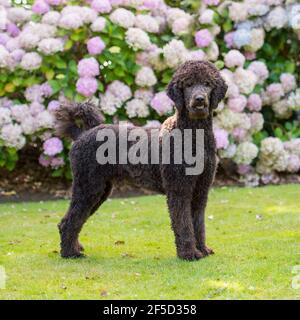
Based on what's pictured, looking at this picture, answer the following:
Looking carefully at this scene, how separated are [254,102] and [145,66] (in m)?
1.69

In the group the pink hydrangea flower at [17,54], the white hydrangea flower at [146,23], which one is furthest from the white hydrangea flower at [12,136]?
the white hydrangea flower at [146,23]

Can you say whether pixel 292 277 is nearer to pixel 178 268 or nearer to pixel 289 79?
pixel 178 268

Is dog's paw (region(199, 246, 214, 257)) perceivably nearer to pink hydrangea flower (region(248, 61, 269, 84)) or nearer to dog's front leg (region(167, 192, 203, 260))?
dog's front leg (region(167, 192, 203, 260))

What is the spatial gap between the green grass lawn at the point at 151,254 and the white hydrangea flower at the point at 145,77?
158cm

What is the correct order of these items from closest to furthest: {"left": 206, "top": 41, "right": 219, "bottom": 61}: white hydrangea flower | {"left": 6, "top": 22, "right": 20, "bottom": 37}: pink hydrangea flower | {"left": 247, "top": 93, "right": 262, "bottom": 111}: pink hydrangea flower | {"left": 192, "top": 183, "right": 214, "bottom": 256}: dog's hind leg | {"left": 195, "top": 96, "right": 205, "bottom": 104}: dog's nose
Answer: {"left": 195, "top": 96, "right": 205, "bottom": 104}: dog's nose, {"left": 192, "top": 183, "right": 214, "bottom": 256}: dog's hind leg, {"left": 206, "top": 41, "right": 219, "bottom": 61}: white hydrangea flower, {"left": 6, "top": 22, "right": 20, "bottom": 37}: pink hydrangea flower, {"left": 247, "top": 93, "right": 262, "bottom": 111}: pink hydrangea flower

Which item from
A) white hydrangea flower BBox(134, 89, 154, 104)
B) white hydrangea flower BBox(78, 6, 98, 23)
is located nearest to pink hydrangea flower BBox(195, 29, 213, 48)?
white hydrangea flower BBox(134, 89, 154, 104)

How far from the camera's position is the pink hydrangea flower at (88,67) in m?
9.20

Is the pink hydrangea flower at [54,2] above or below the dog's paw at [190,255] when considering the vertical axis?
above

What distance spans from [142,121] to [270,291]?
5.25m

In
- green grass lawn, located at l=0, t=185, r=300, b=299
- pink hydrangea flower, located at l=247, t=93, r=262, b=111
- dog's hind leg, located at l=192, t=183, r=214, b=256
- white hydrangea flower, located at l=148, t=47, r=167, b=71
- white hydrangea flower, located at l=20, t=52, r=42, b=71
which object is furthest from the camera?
pink hydrangea flower, located at l=247, t=93, r=262, b=111

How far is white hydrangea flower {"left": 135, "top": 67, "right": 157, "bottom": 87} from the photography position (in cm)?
949

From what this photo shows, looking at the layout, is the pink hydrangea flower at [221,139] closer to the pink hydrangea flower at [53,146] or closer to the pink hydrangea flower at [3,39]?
the pink hydrangea flower at [53,146]

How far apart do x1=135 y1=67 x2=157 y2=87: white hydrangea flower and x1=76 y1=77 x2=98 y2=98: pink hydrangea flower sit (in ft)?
2.06

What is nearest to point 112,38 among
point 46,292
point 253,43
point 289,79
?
point 253,43
